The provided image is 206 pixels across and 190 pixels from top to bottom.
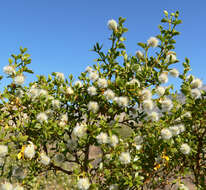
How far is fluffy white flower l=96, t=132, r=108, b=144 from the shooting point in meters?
2.06

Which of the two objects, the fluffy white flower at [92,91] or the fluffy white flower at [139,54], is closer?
the fluffy white flower at [92,91]

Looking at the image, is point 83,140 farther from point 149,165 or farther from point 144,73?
point 144,73

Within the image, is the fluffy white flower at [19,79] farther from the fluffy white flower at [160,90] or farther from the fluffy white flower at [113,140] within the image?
the fluffy white flower at [160,90]

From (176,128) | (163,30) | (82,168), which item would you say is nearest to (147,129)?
(176,128)

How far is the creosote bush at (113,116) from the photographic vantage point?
2207mm

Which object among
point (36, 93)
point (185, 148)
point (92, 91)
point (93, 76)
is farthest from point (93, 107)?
point (185, 148)

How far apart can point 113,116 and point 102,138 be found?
478mm

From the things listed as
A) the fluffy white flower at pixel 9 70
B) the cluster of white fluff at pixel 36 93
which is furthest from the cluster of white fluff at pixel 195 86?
the fluffy white flower at pixel 9 70

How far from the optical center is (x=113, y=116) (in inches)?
98.1

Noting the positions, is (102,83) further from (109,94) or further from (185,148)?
(185,148)

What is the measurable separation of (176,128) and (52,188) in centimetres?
642

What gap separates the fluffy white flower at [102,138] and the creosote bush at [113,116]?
1cm

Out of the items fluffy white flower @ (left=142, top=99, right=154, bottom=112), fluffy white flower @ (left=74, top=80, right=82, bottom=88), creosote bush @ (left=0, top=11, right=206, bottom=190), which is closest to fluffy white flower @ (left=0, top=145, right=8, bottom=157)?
creosote bush @ (left=0, top=11, right=206, bottom=190)

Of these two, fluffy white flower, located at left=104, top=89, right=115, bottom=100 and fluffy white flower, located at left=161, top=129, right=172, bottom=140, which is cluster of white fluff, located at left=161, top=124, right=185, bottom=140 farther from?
fluffy white flower, located at left=104, top=89, right=115, bottom=100
